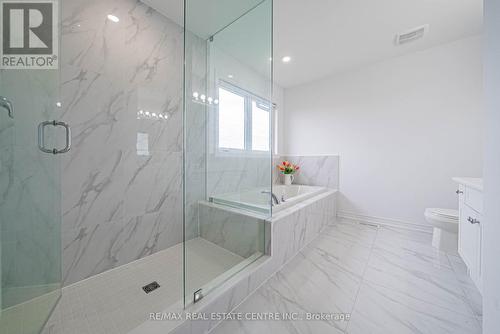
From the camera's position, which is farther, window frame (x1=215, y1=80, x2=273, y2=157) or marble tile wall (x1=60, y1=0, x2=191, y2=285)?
window frame (x1=215, y1=80, x2=273, y2=157)

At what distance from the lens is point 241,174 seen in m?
1.92

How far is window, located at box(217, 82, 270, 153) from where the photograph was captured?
6.10 ft

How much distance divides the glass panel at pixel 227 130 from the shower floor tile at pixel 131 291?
0.12 feet

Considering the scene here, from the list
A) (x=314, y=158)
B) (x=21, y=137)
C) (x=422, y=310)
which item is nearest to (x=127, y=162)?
(x=21, y=137)

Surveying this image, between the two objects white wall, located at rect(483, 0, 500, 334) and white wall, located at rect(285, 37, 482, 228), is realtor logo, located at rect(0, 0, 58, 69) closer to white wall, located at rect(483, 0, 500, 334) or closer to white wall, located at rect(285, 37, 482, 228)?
white wall, located at rect(483, 0, 500, 334)

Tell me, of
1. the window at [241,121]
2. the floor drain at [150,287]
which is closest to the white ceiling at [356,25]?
the window at [241,121]

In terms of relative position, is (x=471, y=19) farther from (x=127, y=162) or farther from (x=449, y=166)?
(x=127, y=162)

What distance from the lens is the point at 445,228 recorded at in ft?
6.10

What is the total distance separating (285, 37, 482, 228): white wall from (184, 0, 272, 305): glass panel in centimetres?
169

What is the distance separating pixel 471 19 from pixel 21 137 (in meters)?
4.11

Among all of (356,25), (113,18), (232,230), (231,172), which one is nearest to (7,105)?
(113,18)

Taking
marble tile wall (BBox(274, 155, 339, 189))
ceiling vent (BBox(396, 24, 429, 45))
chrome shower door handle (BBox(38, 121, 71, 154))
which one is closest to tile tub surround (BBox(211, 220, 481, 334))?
marble tile wall (BBox(274, 155, 339, 189))

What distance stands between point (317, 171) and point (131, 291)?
3.00m

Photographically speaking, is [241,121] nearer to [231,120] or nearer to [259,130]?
[231,120]
